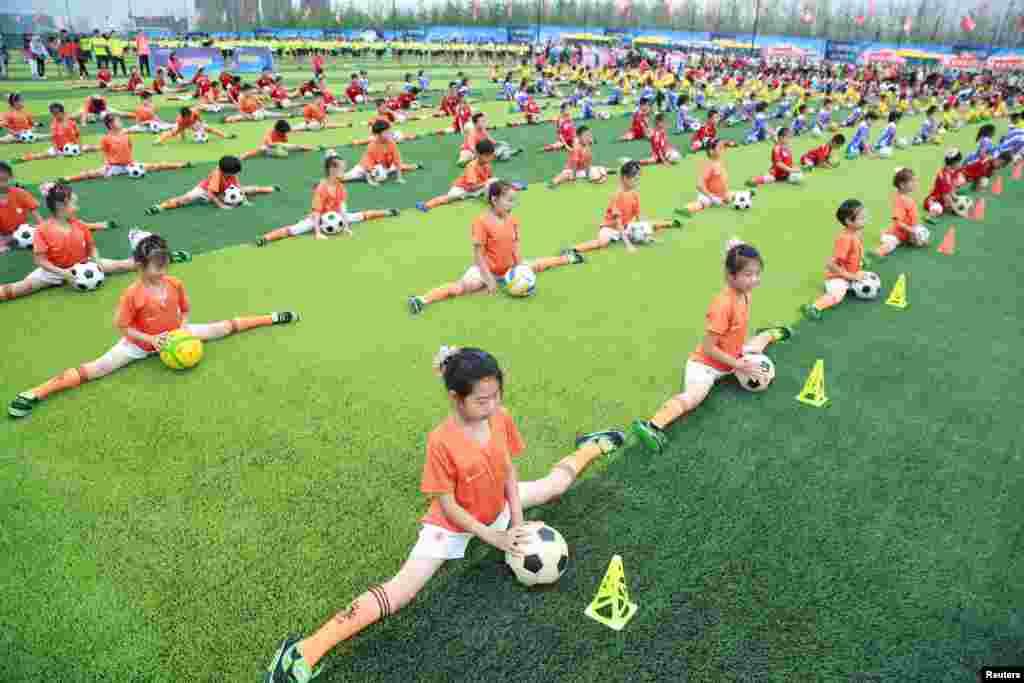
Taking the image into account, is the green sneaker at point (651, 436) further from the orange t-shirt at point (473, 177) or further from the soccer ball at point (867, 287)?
the orange t-shirt at point (473, 177)

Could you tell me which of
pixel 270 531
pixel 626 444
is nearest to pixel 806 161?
pixel 626 444

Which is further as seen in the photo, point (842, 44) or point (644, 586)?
point (842, 44)

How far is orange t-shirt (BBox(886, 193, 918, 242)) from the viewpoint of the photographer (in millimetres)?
9163

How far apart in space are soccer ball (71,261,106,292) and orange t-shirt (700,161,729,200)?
31.9ft

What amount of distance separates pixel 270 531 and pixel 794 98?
108 ft

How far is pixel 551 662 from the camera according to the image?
9.73 ft

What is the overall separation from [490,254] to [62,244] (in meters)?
4.94

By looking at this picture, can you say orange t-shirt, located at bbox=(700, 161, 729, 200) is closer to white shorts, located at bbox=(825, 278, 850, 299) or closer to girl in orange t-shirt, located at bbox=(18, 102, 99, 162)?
white shorts, located at bbox=(825, 278, 850, 299)

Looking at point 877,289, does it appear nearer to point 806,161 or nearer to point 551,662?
point 551,662

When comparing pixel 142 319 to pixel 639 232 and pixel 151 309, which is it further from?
pixel 639 232

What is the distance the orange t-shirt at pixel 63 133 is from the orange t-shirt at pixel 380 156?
7227 mm

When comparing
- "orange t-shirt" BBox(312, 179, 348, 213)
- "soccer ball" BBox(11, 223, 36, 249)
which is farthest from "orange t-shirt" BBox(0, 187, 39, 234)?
"orange t-shirt" BBox(312, 179, 348, 213)

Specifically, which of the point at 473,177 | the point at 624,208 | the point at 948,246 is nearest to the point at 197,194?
the point at 473,177

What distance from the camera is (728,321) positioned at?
4883 millimetres
